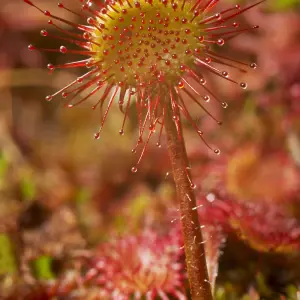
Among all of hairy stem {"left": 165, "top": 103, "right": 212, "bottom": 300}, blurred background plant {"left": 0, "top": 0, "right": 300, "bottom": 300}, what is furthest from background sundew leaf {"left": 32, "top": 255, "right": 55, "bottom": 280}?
hairy stem {"left": 165, "top": 103, "right": 212, "bottom": 300}

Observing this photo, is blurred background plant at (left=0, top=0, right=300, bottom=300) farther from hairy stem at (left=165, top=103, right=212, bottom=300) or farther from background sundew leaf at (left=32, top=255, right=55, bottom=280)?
hairy stem at (left=165, top=103, right=212, bottom=300)

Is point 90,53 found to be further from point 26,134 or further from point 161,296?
point 26,134

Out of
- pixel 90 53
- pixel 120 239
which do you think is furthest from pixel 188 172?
pixel 120 239

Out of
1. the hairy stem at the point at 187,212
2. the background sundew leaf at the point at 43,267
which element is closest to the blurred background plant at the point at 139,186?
the background sundew leaf at the point at 43,267

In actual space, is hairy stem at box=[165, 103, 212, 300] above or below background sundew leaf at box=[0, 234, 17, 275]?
below

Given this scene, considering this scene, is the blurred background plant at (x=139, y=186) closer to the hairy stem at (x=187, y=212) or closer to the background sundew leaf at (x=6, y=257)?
the background sundew leaf at (x=6, y=257)
